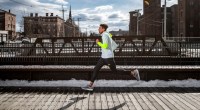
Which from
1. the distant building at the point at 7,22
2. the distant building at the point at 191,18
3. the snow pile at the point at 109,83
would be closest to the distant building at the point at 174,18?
the distant building at the point at 191,18

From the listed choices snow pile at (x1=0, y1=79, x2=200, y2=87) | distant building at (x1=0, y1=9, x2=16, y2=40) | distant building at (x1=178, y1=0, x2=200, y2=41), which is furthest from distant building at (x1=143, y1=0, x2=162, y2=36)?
snow pile at (x1=0, y1=79, x2=200, y2=87)

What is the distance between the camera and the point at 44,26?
413 ft

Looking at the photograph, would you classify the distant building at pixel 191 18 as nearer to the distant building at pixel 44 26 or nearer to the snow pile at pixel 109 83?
the distant building at pixel 44 26

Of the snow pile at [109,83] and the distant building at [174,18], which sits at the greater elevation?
the distant building at [174,18]

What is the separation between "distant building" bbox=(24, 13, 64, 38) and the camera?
10994 cm

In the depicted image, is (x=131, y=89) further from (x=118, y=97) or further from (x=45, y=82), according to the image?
(x=45, y=82)

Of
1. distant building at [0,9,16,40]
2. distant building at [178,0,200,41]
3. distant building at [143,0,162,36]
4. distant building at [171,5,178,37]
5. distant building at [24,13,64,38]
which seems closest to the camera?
distant building at [178,0,200,41]

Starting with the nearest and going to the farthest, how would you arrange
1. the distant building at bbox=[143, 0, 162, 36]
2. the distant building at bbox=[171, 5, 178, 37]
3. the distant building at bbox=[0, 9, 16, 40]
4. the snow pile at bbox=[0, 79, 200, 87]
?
the snow pile at bbox=[0, 79, 200, 87]
the distant building at bbox=[171, 5, 178, 37]
the distant building at bbox=[143, 0, 162, 36]
the distant building at bbox=[0, 9, 16, 40]

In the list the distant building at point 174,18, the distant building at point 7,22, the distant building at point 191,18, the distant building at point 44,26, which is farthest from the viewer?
Result: the distant building at point 44,26

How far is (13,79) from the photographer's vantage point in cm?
1054

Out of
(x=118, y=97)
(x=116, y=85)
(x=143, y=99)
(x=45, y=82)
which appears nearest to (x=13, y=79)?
(x=45, y=82)

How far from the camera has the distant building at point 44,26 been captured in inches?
4328

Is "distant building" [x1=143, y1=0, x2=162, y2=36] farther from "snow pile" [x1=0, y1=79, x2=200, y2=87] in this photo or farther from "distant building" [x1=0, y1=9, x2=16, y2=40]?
"snow pile" [x1=0, y1=79, x2=200, y2=87]

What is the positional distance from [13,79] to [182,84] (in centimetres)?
605
